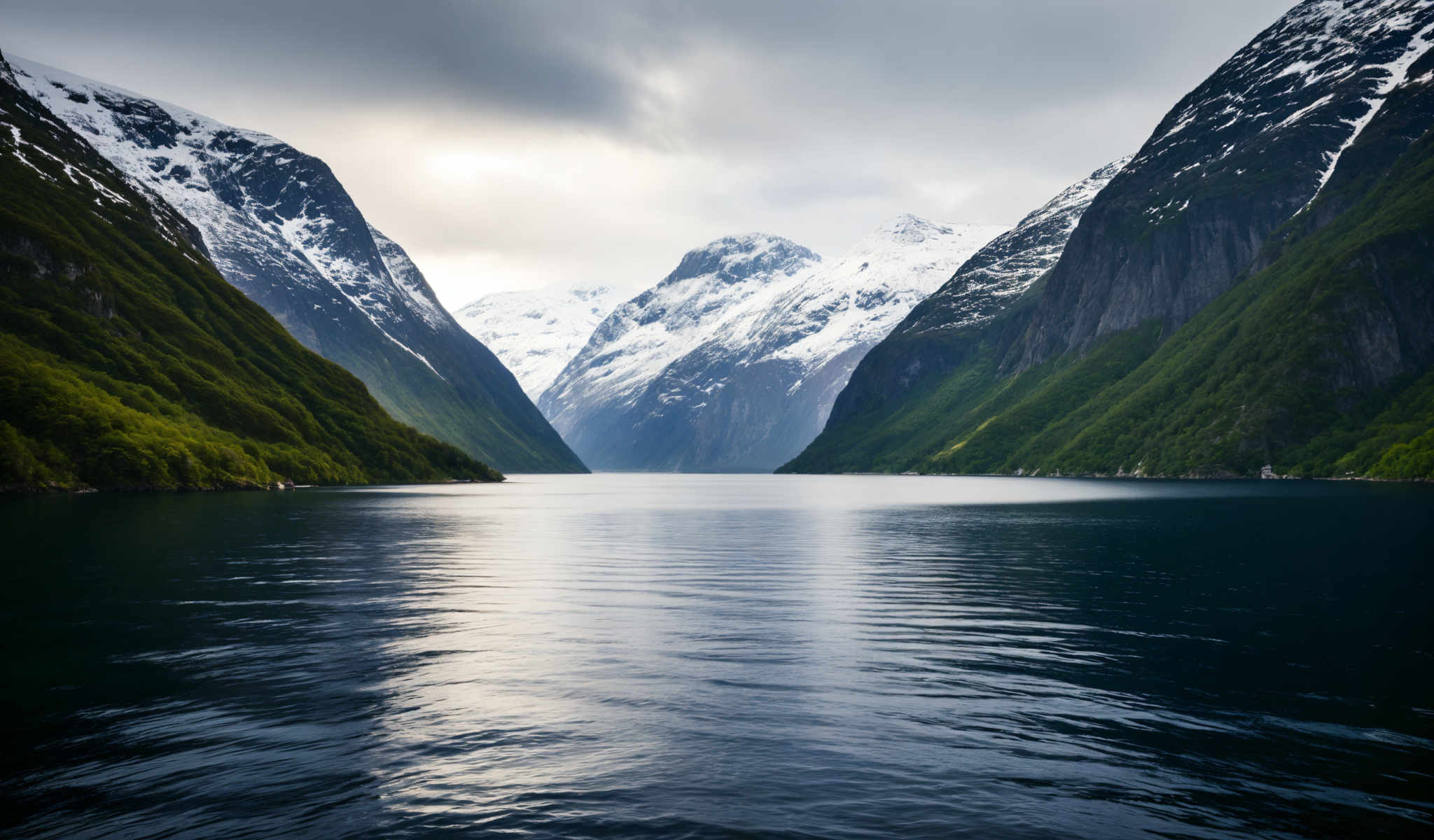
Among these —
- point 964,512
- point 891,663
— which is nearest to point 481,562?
point 891,663

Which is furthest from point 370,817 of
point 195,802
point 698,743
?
point 698,743

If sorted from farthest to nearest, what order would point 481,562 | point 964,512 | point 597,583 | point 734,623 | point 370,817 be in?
point 964,512, point 481,562, point 597,583, point 734,623, point 370,817

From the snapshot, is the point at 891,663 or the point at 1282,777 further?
the point at 891,663

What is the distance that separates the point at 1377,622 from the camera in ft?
119

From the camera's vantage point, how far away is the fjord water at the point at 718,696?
55.8 ft

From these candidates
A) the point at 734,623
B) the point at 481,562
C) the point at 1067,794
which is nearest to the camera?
the point at 1067,794

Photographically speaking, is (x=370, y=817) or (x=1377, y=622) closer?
(x=370, y=817)

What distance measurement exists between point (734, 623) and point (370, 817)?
22470mm

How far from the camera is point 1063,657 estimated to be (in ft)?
102

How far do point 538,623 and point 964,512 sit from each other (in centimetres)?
9165

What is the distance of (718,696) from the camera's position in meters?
25.4

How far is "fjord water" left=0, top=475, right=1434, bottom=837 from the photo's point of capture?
1702cm

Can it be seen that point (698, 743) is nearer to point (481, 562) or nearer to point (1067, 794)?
point (1067, 794)

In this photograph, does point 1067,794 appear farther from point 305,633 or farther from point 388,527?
point 388,527
